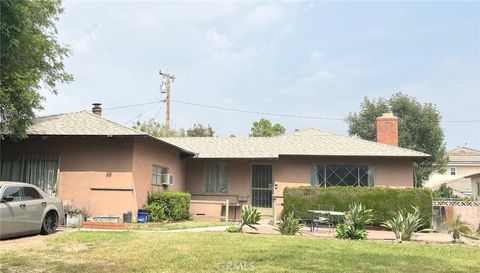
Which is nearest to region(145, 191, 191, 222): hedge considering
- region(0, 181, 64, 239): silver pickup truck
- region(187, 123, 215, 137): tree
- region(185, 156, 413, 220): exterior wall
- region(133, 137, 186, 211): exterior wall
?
region(133, 137, 186, 211): exterior wall

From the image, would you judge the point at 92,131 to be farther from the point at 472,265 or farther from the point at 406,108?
the point at 406,108

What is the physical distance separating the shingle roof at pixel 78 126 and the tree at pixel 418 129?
26698mm

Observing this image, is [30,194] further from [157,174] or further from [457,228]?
[457,228]

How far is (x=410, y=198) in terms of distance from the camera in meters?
18.1

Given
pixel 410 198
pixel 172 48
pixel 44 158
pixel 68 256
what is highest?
pixel 172 48

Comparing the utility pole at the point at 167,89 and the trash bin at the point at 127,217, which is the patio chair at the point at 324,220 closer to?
the trash bin at the point at 127,217

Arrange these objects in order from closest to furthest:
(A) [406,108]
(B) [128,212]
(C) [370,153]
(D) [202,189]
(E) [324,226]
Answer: (B) [128,212] → (E) [324,226] → (C) [370,153] → (D) [202,189] → (A) [406,108]

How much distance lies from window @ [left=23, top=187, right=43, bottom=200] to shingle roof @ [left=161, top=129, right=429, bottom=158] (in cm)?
1068

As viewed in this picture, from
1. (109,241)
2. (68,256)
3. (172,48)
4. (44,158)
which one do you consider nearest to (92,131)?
(44,158)

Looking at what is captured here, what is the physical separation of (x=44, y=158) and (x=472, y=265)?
48.2 feet

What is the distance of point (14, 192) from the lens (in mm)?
11922

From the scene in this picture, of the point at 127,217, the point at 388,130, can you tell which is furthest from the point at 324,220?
the point at 388,130

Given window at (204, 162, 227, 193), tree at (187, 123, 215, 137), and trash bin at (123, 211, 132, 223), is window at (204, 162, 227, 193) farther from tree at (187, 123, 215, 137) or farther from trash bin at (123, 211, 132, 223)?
tree at (187, 123, 215, 137)

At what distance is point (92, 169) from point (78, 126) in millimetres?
1755
